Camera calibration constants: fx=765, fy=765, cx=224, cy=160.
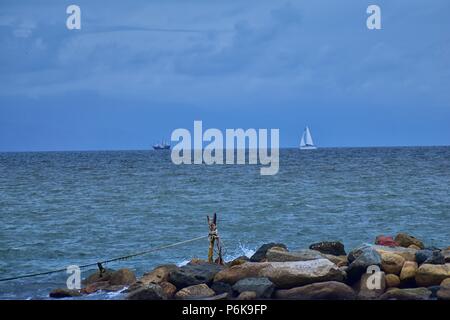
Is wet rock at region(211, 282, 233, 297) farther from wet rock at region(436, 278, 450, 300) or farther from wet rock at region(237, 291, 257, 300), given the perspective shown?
wet rock at region(436, 278, 450, 300)

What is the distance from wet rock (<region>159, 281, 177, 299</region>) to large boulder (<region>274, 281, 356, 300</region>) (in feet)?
6.11

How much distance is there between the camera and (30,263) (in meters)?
20.4

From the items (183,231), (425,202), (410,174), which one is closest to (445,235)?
(183,231)

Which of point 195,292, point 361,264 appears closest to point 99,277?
point 195,292

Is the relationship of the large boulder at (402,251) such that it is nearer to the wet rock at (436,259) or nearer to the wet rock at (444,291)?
the wet rock at (436,259)

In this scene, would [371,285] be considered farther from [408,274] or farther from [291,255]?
[291,255]

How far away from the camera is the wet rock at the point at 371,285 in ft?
43.0

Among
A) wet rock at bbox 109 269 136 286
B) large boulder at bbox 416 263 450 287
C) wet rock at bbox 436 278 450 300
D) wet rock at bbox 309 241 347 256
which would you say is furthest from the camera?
wet rock at bbox 309 241 347 256

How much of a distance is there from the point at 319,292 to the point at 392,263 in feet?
5.97

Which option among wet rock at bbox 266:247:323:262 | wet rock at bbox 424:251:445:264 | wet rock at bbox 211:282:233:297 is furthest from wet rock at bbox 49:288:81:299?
wet rock at bbox 424:251:445:264

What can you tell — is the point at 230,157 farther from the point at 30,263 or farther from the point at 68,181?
the point at 30,263

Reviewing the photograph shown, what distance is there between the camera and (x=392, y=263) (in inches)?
544

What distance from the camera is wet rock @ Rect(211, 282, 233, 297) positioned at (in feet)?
43.2

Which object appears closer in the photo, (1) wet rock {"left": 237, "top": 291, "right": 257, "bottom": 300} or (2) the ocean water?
(1) wet rock {"left": 237, "top": 291, "right": 257, "bottom": 300}
